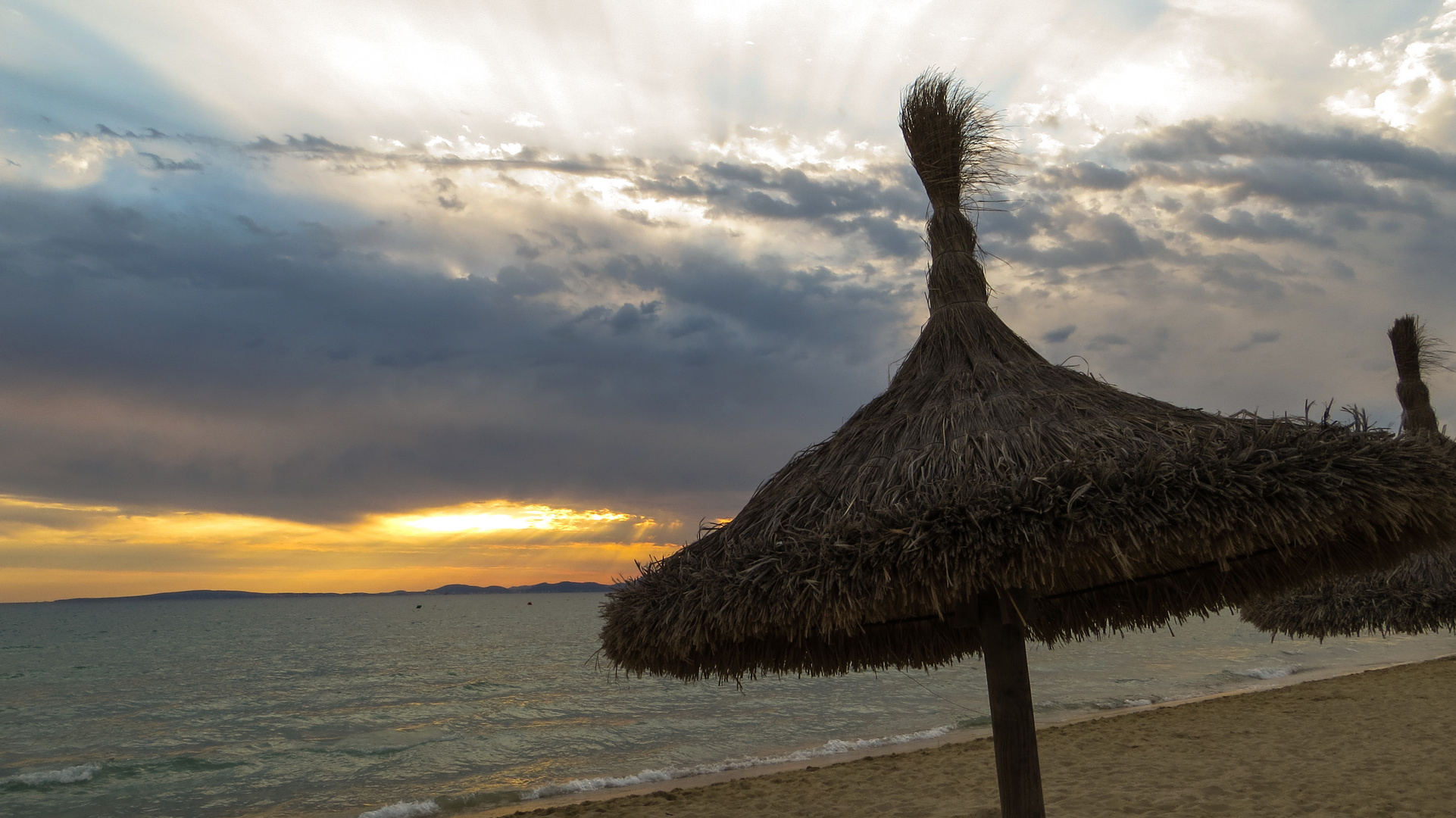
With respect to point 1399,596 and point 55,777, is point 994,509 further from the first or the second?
point 55,777

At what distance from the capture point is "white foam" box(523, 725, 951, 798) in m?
10.8

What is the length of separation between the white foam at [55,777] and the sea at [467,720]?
6cm

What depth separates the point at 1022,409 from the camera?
3260mm

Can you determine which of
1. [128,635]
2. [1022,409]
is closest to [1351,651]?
[1022,409]

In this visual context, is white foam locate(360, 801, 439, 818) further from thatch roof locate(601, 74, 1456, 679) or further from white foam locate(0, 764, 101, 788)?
thatch roof locate(601, 74, 1456, 679)

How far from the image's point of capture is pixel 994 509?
266 centimetres

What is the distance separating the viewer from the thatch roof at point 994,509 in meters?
2.62

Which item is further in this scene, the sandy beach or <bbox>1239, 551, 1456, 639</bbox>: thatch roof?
<bbox>1239, 551, 1456, 639</bbox>: thatch roof

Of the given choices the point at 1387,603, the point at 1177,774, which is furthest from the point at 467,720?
the point at 1387,603

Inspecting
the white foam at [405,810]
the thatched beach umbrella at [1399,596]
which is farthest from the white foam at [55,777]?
the thatched beach umbrella at [1399,596]

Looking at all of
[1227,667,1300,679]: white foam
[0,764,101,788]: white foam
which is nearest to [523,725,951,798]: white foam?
[0,764,101,788]: white foam

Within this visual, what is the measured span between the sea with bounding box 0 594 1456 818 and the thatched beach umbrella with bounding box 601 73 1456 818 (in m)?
0.58

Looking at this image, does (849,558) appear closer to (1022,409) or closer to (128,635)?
(1022,409)

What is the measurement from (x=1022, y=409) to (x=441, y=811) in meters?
9.97
